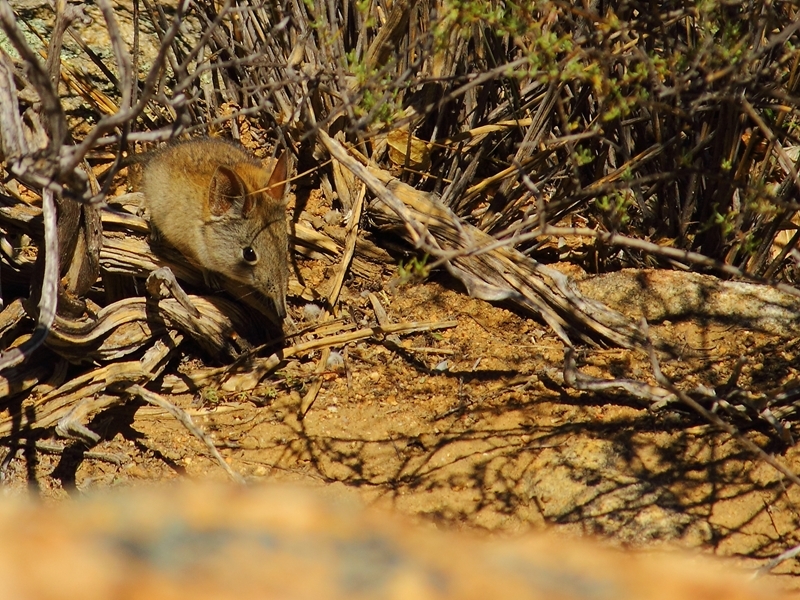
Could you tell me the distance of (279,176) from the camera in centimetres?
547

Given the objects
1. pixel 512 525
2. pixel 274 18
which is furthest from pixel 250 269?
pixel 512 525

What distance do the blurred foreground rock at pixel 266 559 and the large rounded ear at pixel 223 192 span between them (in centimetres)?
440

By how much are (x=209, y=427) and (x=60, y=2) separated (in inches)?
98.0

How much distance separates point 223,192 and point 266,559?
187 inches

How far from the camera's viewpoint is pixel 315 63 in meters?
5.45

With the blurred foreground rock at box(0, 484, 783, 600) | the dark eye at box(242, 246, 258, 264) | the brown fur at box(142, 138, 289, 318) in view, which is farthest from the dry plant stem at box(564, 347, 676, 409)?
the blurred foreground rock at box(0, 484, 783, 600)

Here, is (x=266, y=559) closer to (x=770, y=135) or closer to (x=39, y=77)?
(x=39, y=77)

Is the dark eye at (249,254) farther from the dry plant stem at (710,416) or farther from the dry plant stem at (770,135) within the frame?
the dry plant stem at (770,135)

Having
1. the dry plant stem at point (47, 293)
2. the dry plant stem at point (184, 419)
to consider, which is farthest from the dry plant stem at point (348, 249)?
the dry plant stem at point (47, 293)

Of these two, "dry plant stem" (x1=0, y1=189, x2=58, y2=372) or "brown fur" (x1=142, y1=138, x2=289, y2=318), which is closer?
"dry plant stem" (x1=0, y1=189, x2=58, y2=372)

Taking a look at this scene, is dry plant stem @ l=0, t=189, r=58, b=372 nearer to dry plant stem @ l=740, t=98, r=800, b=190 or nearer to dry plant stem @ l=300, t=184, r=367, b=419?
dry plant stem @ l=300, t=184, r=367, b=419

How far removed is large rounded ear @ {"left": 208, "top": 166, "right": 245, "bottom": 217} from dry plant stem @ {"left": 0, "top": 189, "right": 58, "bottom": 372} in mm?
1677

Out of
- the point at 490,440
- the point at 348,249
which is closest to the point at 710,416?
the point at 490,440

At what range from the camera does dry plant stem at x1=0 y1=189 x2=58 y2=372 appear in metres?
3.49
